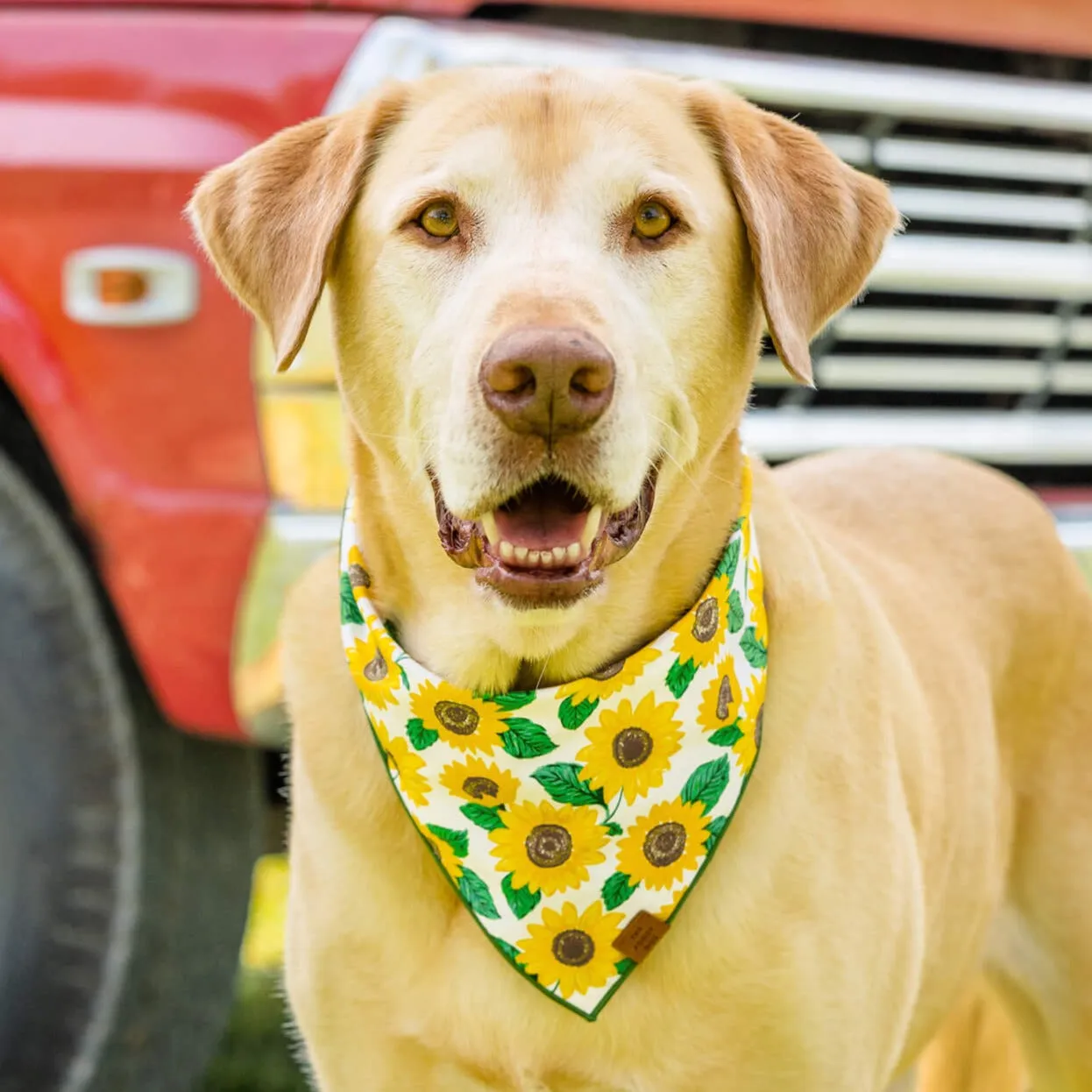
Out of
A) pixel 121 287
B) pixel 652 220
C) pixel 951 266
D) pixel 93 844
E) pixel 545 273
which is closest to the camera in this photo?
pixel 545 273

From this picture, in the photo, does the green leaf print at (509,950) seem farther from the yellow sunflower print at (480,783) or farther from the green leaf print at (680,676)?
the green leaf print at (680,676)

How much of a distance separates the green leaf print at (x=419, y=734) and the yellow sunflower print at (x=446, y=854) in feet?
0.39

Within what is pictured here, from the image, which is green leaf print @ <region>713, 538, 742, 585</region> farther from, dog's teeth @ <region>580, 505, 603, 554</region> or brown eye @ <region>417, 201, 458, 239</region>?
brown eye @ <region>417, 201, 458, 239</region>

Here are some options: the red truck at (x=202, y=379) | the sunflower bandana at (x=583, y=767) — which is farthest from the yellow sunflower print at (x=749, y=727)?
the red truck at (x=202, y=379)

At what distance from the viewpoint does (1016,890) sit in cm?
345

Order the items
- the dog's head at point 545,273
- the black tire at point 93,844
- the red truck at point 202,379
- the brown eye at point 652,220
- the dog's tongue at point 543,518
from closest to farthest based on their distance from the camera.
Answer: the dog's head at point 545,273 < the dog's tongue at point 543,518 < the brown eye at point 652,220 < the red truck at point 202,379 < the black tire at point 93,844

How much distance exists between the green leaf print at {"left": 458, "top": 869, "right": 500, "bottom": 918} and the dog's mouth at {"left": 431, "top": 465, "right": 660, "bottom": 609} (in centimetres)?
49

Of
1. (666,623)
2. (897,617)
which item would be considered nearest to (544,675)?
(666,623)

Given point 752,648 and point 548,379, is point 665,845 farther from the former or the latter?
point 548,379

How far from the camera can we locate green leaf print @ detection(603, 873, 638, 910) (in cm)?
269

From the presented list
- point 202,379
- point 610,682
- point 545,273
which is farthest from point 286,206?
point 610,682

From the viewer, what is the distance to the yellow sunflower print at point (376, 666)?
2.71 metres

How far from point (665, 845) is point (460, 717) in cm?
37

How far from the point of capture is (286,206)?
9.02 ft
